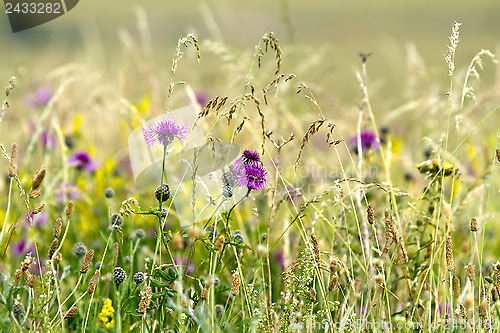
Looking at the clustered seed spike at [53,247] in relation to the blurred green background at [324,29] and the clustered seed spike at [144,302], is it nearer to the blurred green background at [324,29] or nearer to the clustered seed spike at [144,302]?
the clustered seed spike at [144,302]

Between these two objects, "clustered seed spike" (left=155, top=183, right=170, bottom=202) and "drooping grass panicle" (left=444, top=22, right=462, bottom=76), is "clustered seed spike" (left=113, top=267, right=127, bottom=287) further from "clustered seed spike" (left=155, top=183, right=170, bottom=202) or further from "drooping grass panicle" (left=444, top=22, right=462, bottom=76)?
"drooping grass panicle" (left=444, top=22, right=462, bottom=76)

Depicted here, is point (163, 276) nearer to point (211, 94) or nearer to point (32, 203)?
point (32, 203)

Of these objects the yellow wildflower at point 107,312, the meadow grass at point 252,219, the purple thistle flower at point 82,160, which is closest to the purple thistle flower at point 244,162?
the meadow grass at point 252,219

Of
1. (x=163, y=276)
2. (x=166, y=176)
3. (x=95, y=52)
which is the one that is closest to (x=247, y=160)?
(x=163, y=276)

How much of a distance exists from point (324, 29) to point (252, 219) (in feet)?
66.3

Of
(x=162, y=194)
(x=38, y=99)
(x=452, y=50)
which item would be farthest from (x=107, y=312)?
(x=38, y=99)

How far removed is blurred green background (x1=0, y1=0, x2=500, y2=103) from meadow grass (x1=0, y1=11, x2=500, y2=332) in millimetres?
7510

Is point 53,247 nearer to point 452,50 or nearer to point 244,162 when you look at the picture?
point 244,162

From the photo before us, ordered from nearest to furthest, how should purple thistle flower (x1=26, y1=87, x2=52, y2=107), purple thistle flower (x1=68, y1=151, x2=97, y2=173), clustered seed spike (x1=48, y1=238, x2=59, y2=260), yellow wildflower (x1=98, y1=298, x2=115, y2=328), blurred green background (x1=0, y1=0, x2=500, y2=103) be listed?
1. clustered seed spike (x1=48, y1=238, x2=59, y2=260)
2. yellow wildflower (x1=98, y1=298, x2=115, y2=328)
3. purple thistle flower (x1=68, y1=151, x2=97, y2=173)
4. purple thistle flower (x1=26, y1=87, x2=52, y2=107)
5. blurred green background (x1=0, y1=0, x2=500, y2=103)

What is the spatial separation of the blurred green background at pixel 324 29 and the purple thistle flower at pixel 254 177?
9127 mm

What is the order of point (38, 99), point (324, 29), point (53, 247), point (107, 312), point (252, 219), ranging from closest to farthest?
point (53, 247), point (107, 312), point (252, 219), point (38, 99), point (324, 29)

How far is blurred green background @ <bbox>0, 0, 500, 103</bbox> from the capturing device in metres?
13.1

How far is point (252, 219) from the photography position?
2.76 metres

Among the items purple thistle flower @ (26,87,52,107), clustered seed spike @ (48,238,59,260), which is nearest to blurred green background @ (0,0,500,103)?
purple thistle flower @ (26,87,52,107)
